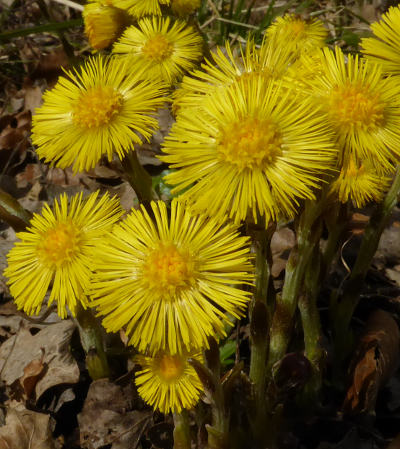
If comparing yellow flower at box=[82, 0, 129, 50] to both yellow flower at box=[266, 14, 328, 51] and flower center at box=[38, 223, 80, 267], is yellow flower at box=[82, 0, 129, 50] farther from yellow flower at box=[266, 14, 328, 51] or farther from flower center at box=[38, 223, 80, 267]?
flower center at box=[38, 223, 80, 267]

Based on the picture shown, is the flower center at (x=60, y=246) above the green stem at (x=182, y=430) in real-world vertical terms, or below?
above

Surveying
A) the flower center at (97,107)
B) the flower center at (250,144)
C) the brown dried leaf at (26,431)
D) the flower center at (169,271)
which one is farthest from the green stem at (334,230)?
the brown dried leaf at (26,431)

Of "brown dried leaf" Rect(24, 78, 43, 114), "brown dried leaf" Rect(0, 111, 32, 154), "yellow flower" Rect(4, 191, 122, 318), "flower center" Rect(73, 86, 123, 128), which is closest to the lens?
"yellow flower" Rect(4, 191, 122, 318)

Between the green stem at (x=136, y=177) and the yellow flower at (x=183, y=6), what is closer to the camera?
the green stem at (x=136, y=177)

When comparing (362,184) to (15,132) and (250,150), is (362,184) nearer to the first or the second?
(250,150)

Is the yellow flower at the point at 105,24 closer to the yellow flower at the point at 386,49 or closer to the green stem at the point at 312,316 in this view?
the yellow flower at the point at 386,49

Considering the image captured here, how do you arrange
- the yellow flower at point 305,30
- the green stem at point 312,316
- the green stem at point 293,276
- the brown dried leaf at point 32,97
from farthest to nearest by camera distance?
1. the brown dried leaf at point 32,97
2. the yellow flower at point 305,30
3. the green stem at point 312,316
4. the green stem at point 293,276

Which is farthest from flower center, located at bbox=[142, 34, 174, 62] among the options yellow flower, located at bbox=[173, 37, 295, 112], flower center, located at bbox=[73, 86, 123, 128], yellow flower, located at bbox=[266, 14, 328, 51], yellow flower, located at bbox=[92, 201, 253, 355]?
yellow flower, located at bbox=[92, 201, 253, 355]

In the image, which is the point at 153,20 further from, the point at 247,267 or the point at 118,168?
the point at 247,267
